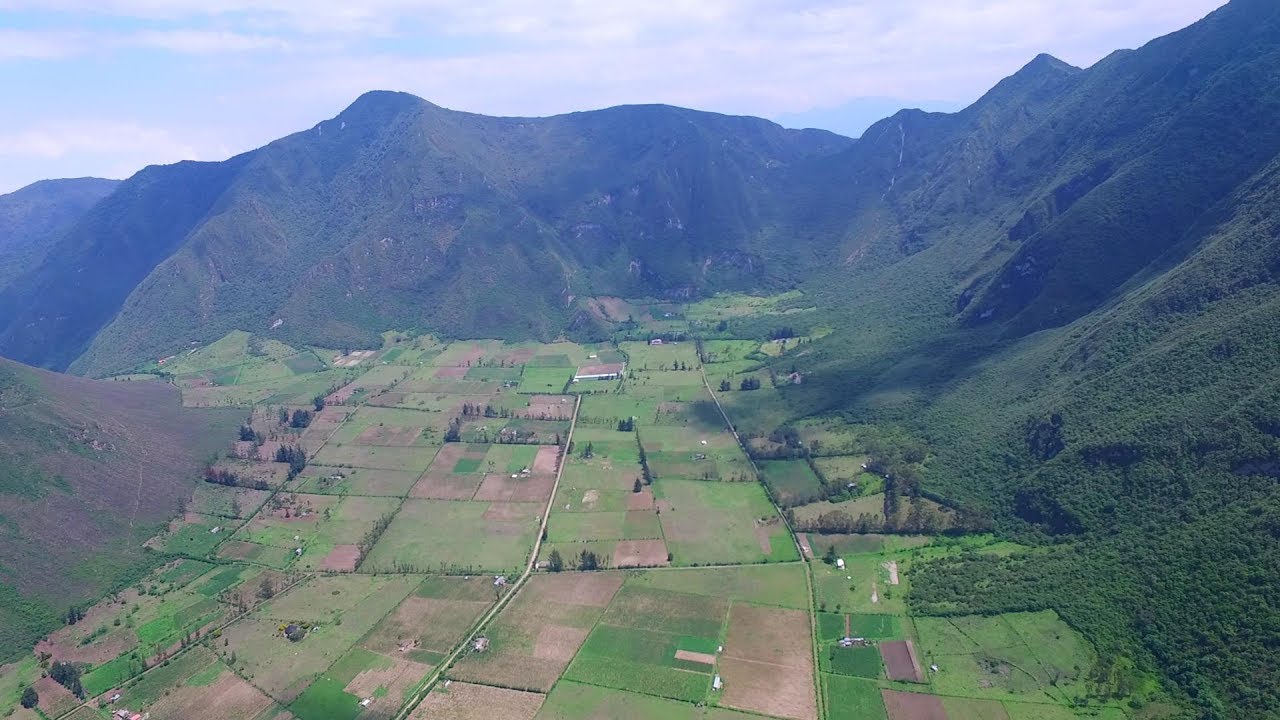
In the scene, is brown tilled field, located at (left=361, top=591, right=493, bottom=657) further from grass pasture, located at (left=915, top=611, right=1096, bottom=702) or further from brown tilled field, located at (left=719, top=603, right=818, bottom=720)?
grass pasture, located at (left=915, top=611, right=1096, bottom=702)

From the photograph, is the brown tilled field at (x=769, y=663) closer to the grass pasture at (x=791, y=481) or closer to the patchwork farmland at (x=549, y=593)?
the patchwork farmland at (x=549, y=593)

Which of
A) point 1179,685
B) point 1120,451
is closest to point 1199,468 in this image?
point 1120,451

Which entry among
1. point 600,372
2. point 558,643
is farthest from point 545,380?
point 558,643

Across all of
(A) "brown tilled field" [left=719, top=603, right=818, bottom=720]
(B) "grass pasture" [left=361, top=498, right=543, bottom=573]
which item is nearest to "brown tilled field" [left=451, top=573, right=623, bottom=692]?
(B) "grass pasture" [left=361, top=498, right=543, bottom=573]

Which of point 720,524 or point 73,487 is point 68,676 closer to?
point 73,487

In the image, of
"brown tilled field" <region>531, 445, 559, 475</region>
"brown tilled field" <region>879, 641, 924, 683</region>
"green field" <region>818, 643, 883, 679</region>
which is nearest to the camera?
"brown tilled field" <region>879, 641, 924, 683</region>

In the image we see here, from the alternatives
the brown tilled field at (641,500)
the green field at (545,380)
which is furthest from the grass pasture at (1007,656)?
the green field at (545,380)
